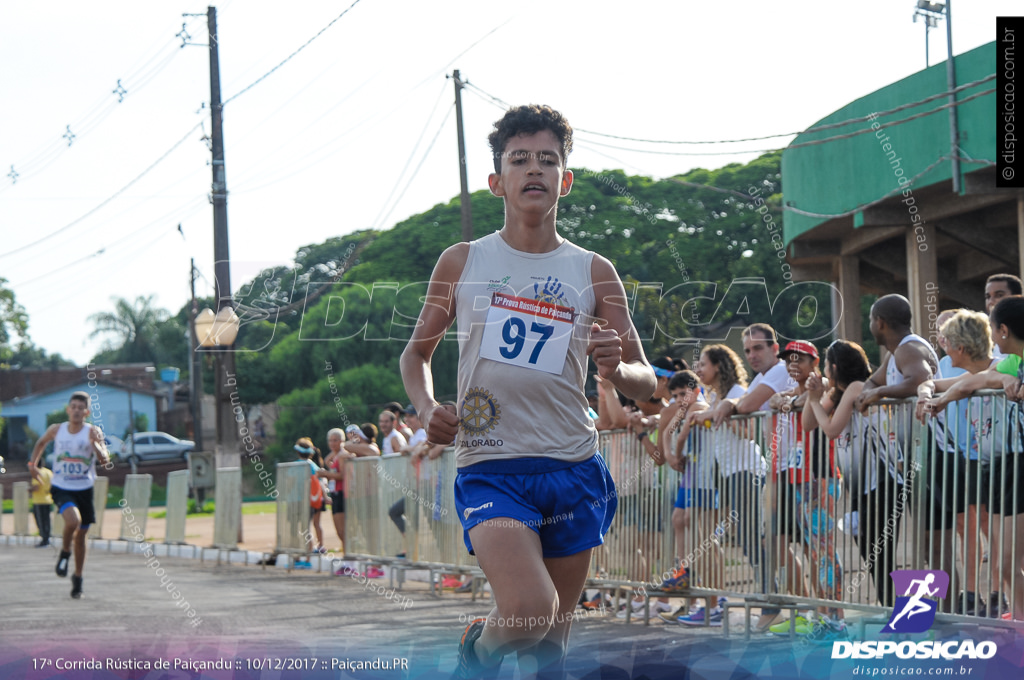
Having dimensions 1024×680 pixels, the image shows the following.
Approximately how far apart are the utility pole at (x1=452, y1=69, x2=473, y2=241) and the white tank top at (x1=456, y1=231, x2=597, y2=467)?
17066 mm

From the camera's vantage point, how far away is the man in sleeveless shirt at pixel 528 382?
375 cm

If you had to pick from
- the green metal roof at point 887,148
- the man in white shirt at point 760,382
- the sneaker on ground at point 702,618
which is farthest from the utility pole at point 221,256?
the man in white shirt at point 760,382

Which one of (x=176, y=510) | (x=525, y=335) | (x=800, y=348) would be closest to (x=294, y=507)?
(x=176, y=510)

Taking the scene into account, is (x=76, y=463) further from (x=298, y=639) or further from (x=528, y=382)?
(x=528, y=382)

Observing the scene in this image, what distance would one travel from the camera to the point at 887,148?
709 inches

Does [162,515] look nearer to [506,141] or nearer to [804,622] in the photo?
[804,622]

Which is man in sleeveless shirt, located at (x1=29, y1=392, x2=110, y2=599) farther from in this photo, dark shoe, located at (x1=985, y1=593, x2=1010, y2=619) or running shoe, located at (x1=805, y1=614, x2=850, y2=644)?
dark shoe, located at (x1=985, y1=593, x2=1010, y2=619)

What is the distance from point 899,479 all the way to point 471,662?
145 inches

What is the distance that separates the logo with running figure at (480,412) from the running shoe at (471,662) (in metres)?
0.61

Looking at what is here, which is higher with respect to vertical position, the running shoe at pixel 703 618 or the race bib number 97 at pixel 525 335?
the race bib number 97 at pixel 525 335

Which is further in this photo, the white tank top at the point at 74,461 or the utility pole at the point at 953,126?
the utility pole at the point at 953,126

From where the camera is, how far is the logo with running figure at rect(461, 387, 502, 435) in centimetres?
393

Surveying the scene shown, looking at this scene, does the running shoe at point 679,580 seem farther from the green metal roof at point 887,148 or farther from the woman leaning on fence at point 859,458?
the green metal roof at point 887,148

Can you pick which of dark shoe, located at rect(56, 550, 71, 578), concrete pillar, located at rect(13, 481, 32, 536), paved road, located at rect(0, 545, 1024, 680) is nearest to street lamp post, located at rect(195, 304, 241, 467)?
dark shoe, located at rect(56, 550, 71, 578)
